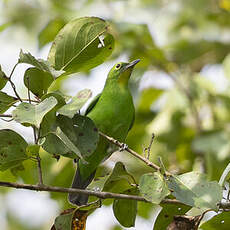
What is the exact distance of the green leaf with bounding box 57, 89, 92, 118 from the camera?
2038 mm

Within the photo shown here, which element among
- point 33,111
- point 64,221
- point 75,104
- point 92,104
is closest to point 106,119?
point 92,104

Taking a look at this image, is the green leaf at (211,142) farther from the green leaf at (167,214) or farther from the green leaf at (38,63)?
the green leaf at (38,63)

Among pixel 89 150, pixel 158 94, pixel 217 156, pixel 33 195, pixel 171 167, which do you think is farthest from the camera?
pixel 33 195

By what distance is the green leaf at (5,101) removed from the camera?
2.12m

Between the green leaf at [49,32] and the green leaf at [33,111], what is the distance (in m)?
2.42

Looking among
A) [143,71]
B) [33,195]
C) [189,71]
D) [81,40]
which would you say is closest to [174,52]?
[189,71]

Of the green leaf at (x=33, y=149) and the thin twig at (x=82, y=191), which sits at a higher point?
the green leaf at (x=33, y=149)

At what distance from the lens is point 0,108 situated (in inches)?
83.4

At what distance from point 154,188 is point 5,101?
69 centimetres

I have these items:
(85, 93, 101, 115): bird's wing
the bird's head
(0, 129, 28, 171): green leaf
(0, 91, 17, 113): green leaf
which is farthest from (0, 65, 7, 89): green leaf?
the bird's head

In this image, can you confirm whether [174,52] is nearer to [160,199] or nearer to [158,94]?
[158,94]

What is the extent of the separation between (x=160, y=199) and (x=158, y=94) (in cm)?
331

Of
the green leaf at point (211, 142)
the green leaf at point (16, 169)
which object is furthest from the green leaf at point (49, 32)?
the green leaf at point (16, 169)

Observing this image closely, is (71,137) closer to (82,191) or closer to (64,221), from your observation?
(82,191)
